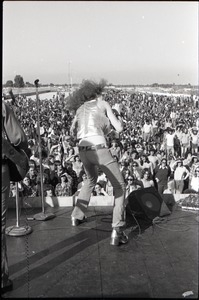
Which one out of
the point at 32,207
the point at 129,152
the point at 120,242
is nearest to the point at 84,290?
the point at 120,242

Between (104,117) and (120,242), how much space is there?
1.17m

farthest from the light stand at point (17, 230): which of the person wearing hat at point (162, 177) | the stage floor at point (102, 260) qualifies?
the person wearing hat at point (162, 177)

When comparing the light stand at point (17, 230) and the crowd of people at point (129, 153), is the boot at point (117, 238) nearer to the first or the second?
the light stand at point (17, 230)

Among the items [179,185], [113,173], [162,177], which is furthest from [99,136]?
[179,185]

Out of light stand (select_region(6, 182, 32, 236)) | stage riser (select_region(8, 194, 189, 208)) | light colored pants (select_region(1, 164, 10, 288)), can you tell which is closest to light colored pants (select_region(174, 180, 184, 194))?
stage riser (select_region(8, 194, 189, 208))

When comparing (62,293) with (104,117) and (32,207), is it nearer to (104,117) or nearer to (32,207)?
(104,117)

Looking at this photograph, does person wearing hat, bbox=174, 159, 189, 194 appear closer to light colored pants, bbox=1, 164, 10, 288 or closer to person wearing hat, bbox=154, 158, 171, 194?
person wearing hat, bbox=154, 158, 171, 194

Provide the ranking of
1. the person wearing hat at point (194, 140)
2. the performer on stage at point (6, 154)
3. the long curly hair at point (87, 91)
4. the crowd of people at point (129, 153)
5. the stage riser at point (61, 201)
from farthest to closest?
the person wearing hat at point (194, 140), the crowd of people at point (129, 153), the stage riser at point (61, 201), the long curly hair at point (87, 91), the performer on stage at point (6, 154)

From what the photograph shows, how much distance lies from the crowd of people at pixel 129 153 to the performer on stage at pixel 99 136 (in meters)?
0.16

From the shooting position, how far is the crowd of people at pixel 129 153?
6655mm

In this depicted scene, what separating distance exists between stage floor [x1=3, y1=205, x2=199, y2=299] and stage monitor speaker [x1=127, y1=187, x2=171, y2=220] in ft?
0.34

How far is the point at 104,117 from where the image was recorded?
12.0 ft

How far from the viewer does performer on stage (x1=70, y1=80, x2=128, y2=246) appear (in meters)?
3.61

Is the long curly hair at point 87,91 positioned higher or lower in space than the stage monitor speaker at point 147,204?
higher
